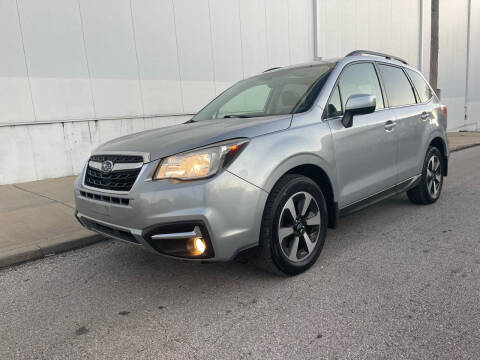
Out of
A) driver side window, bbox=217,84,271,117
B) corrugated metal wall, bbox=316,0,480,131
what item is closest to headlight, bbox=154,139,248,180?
driver side window, bbox=217,84,271,117

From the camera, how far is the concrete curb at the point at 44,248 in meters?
3.83

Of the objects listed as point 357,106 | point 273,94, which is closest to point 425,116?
point 357,106

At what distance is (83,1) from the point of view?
7.85 m

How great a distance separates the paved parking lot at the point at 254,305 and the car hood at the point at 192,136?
3.61 ft

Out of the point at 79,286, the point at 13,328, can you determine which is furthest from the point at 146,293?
the point at 13,328

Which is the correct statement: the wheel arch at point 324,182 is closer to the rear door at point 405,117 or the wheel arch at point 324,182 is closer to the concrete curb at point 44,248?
the rear door at point 405,117

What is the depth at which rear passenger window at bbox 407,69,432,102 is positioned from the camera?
4.98m

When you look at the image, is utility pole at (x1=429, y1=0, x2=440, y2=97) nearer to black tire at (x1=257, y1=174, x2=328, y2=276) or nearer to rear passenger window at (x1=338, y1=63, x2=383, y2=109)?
rear passenger window at (x1=338, y1=63, x2=383, y2=109)

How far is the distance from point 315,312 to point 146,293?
1286mm

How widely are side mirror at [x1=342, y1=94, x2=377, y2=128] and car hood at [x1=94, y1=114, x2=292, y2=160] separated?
1.91 feet

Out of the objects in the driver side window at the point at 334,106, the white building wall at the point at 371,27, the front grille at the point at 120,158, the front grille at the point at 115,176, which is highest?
the white building wall at the point at 371,27

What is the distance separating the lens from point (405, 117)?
14.5ft

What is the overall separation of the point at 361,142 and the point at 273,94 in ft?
3.10

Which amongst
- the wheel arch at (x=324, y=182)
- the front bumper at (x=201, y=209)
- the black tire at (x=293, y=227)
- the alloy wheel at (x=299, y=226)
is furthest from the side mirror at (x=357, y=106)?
the front bumper at (x=201, y=209)
